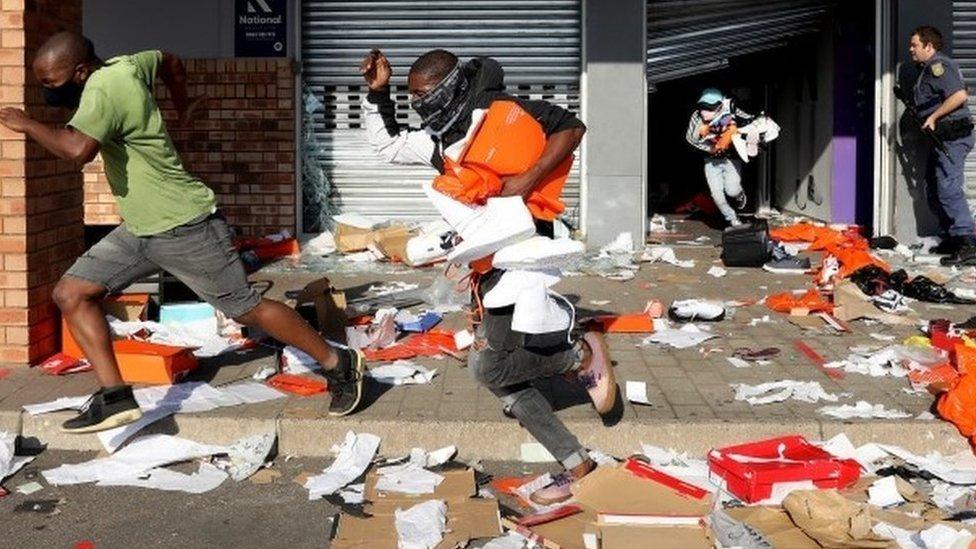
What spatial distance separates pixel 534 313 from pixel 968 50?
8.87 m

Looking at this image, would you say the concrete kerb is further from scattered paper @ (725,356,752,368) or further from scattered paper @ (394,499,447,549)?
scattered paper @ (725,356,752,368)

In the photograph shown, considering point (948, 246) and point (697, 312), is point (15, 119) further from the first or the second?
point (948, 246)

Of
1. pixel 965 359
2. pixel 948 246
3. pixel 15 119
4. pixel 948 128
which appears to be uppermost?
pixel 948 128

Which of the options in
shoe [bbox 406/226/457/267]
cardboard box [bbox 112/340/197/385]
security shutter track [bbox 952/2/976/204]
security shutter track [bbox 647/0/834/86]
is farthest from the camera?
security shutter track [bbox 647/0/834/86]

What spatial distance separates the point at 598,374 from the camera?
5.21m

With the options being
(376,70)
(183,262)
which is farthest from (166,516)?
(376,70)

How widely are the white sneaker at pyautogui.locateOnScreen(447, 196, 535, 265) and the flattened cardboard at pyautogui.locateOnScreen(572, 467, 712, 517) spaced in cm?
103

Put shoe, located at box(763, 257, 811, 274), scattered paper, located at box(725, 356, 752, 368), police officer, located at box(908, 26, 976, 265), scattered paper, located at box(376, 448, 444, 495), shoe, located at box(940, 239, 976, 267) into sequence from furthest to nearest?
1. police officer, located at box(908, 26, 976, 265)
2. shoe, located at box(940, 239, 976, 267)
3. shoe, located at box(763, 257, 811, 274)
4. scattered paper, located at box(725, 356, 752, 368)
5. scattered paper, located at box(376, 448, 444, 495)

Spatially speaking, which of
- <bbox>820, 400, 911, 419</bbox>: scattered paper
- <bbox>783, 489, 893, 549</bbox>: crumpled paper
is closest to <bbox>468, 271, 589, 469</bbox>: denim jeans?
<bbox>783, 489, 893, 549</bbox>: crumpled paper

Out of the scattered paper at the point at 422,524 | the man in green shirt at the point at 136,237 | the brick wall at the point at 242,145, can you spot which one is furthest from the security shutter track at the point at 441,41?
the scattered paper at the point at 422,524

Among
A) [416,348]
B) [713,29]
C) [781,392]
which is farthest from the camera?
[713,29]

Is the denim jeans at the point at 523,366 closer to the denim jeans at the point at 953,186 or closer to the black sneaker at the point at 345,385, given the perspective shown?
the black sneaker at the point at 345,385

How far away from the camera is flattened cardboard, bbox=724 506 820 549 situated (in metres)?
4.45

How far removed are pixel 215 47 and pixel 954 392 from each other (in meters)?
8.19
